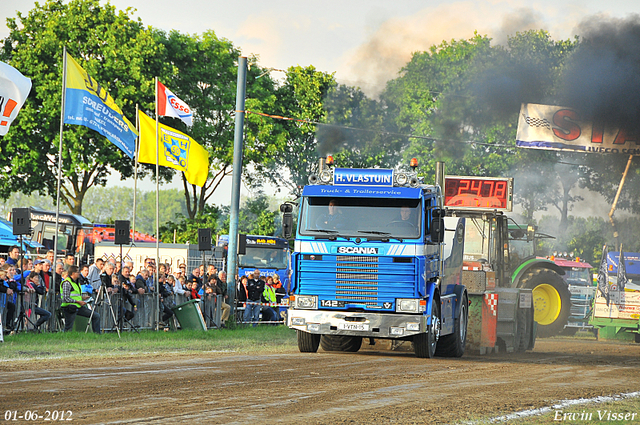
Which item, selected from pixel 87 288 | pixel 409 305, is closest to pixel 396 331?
pixel 409 305

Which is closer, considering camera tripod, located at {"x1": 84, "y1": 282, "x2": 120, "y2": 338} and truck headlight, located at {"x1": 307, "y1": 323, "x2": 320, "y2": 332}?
truck headlight, located at {"x1": 307, "y1": 323, "x2": 320, "y2": 332}

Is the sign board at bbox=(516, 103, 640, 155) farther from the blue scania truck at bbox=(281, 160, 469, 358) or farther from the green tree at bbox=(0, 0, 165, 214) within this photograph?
the green tree at bbox=(0, 0, 165, 214)

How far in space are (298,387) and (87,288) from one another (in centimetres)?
1042

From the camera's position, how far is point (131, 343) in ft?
55.3

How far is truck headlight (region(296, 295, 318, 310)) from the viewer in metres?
15.3

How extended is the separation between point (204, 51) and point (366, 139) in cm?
1833

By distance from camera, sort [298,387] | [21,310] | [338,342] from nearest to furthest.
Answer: [298,387], [338,342], [21,310]

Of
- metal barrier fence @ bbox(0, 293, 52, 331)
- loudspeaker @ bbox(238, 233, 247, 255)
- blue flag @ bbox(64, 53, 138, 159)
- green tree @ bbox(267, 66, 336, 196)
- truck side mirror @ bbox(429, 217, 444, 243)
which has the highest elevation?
green tree @ bbox(267, 66, 336, 196)

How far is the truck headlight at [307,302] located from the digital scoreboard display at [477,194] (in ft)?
19.8

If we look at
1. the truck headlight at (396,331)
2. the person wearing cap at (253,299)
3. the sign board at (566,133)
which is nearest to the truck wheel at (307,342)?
the truck headlight at (396,331)

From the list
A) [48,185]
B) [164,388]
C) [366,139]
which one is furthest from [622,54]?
[48,185]

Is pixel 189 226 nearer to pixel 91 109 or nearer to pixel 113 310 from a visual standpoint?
pixel 91 109

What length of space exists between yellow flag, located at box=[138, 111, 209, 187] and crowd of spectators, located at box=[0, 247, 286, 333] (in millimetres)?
2813

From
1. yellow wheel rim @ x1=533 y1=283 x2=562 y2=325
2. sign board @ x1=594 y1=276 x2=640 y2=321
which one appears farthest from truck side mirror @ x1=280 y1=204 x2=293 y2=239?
sign board @ x1=594 y1=276 x2=640 y2=321
